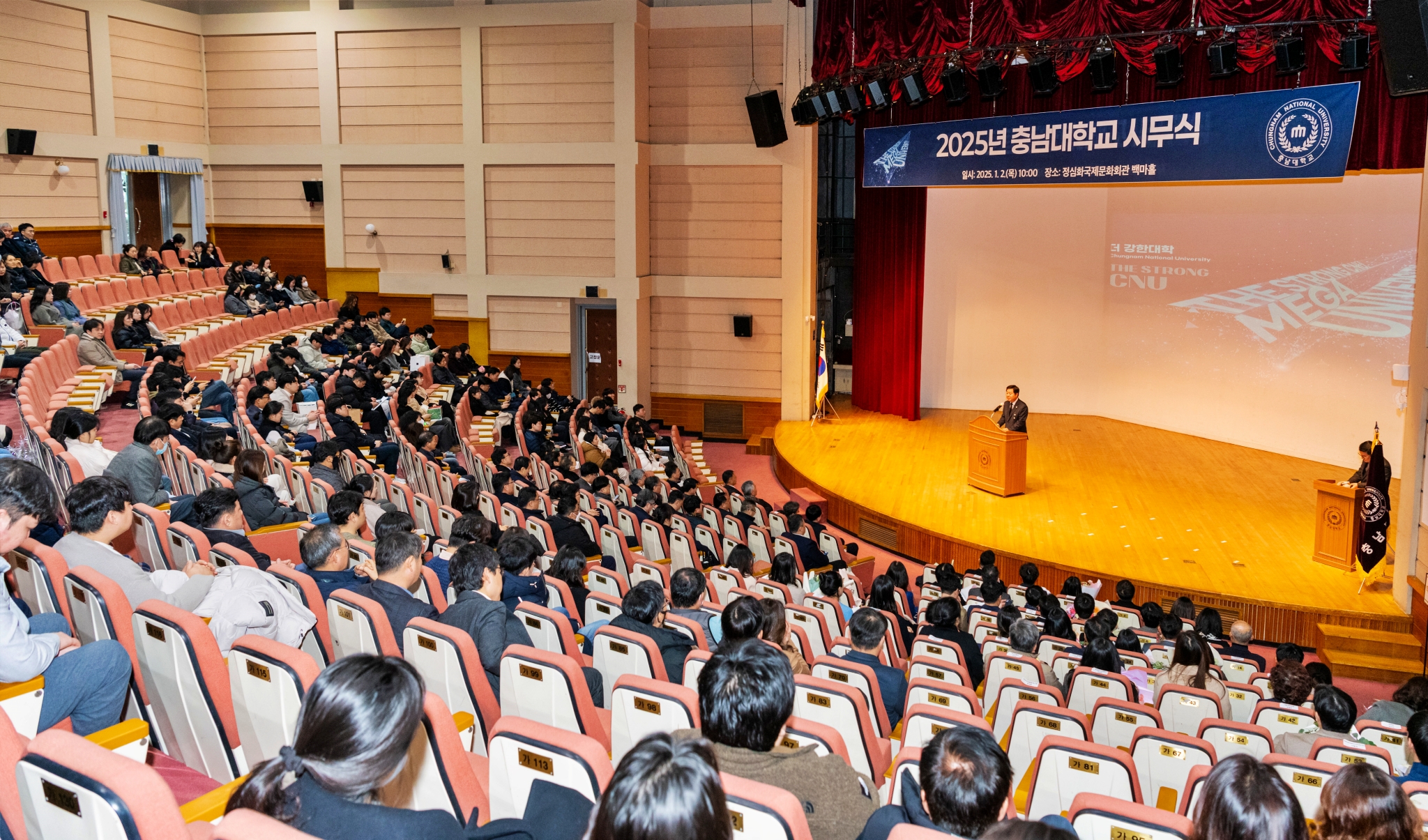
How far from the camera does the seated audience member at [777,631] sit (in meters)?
4.41

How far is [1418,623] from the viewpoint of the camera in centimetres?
848

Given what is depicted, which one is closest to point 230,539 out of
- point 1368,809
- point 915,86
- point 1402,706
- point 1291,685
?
point 1368,809

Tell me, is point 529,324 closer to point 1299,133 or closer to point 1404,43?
point 1299,133

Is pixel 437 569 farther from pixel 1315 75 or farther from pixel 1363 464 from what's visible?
pixel 1315 75

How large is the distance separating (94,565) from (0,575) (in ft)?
3.07

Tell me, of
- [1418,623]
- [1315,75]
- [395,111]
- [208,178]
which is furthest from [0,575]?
[208,178]

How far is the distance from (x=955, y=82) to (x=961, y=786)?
10.8 metres

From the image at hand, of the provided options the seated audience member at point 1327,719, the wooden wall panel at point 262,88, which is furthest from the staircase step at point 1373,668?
the wooden wall panel at point 262,88

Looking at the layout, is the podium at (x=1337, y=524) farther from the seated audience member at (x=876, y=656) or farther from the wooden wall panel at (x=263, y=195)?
the wooden wall panel at (x=263, y=195)

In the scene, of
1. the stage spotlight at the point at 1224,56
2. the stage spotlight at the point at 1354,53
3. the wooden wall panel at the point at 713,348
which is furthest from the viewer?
the wooden wall panel at the point at 713,348

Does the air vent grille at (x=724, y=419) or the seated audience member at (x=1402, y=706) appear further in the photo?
the air vent grille at (x=724, y=419)

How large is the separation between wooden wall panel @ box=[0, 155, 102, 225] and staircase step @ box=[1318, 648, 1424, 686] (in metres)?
16.1

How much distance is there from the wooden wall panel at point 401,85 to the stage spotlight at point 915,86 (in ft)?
25.2

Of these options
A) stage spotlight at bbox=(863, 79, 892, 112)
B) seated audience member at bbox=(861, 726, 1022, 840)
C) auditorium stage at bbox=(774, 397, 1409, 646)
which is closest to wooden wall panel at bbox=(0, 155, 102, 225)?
auditorium stage at bbox=(774, 397, 1409, 646)
